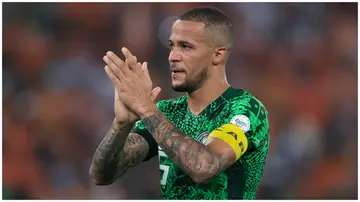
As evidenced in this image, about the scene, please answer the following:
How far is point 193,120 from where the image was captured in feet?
15.0

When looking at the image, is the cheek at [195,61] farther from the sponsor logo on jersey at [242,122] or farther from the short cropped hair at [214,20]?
the sponsor logo on jersey at [242,122]

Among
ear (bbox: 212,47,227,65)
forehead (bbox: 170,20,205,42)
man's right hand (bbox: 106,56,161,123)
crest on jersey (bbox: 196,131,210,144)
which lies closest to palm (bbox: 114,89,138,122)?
man's right hand (bbox: 106,56,161,123)

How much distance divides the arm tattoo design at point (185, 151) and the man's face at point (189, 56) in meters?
0.43

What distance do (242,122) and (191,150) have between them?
18.7 inches

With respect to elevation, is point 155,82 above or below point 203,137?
below

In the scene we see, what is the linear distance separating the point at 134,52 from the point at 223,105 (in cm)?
563

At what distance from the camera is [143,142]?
15.5 feet

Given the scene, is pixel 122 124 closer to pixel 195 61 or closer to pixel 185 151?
pixel 185 151

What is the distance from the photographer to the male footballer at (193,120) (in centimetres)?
407

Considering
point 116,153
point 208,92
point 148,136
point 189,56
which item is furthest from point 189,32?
point 116,153

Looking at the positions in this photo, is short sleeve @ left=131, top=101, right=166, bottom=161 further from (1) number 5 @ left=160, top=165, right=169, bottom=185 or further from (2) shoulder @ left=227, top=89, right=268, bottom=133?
(2) shoulder @ left=227, top=89, right=268, bottom=133

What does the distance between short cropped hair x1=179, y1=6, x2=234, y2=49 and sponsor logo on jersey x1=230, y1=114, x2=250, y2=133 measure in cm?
54

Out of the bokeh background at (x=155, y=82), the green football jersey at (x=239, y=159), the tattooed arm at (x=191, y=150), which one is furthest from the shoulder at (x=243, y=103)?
the bokeh background at (x=155, y=82)

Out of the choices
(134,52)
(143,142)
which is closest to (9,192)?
(134,52)
